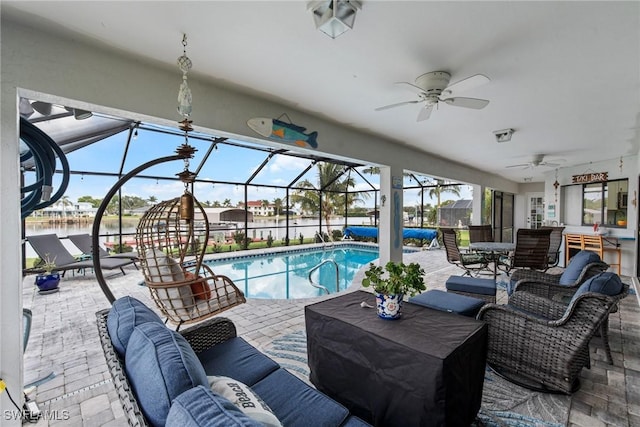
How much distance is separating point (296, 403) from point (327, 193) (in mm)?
11005

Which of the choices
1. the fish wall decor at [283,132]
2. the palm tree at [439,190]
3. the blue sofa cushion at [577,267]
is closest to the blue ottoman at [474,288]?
the blue sofa cushion at [577,267]

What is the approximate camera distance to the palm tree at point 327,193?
11.6 meters

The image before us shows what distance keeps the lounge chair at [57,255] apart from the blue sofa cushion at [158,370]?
18.2ft

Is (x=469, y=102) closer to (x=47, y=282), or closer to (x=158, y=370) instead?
(x=158, y=370)

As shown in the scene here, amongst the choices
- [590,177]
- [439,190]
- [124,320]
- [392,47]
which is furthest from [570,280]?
[439,190]

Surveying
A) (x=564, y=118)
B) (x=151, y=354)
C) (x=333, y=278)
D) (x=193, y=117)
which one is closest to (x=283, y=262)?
(x=333, y=278)

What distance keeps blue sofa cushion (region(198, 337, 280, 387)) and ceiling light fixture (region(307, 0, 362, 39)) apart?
2233 mm

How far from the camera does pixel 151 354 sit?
111 cm

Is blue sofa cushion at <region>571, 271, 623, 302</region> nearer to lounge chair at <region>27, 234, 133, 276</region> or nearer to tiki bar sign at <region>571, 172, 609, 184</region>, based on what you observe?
tiki bar sign at <region>571, 172, 609, 184</region>

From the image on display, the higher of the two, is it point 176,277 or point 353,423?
point 176,277

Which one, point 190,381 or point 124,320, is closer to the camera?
point 190,381

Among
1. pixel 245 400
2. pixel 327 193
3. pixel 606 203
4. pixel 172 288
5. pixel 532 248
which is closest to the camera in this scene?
pixel 245 400

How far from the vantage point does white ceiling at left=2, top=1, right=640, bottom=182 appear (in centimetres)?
188

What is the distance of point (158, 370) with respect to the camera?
1031mm
